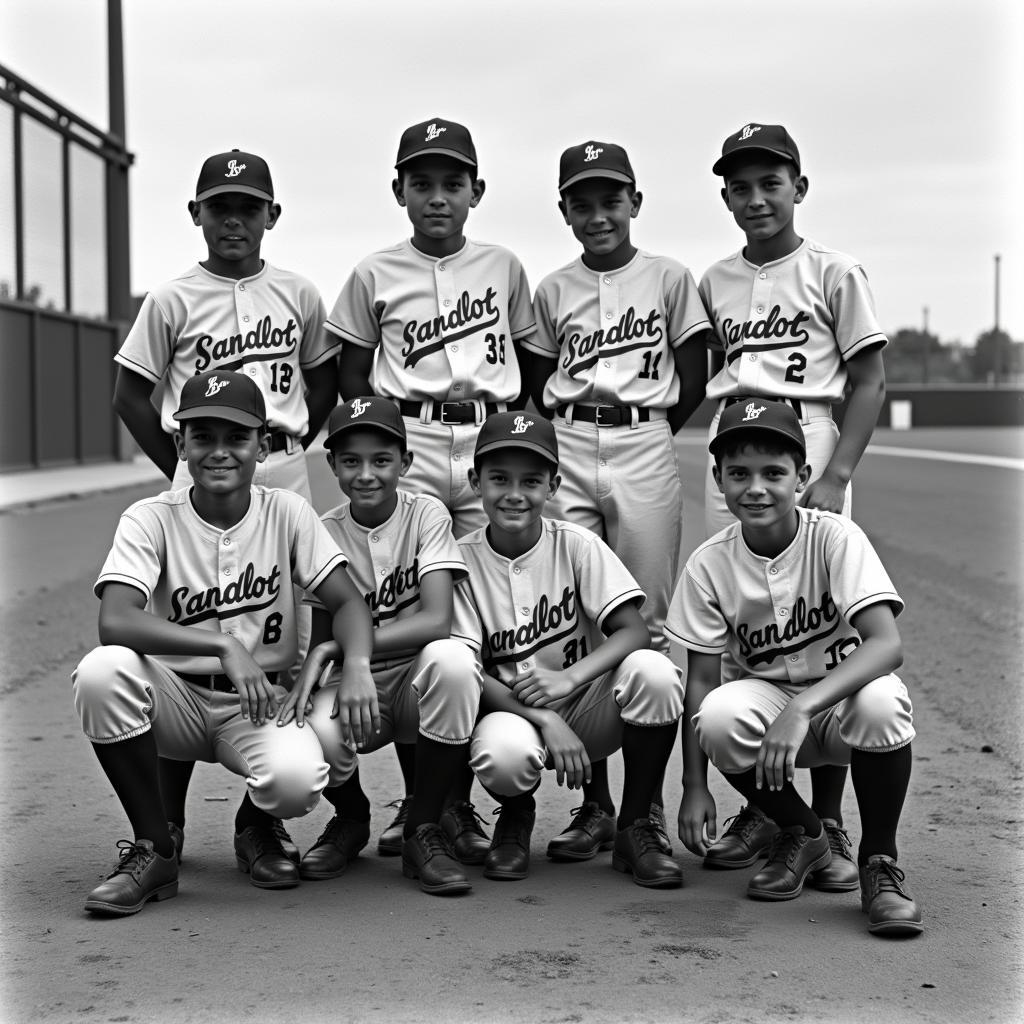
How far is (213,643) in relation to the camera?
385cm

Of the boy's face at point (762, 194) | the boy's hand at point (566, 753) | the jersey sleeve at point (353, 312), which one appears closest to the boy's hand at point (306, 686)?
the boy's hand at point (566, 753)

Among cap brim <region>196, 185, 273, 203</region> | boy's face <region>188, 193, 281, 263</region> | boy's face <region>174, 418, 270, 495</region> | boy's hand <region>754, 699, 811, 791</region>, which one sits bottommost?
boy's hand <region>754, 699, 811, 791</region>

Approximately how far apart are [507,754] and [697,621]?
0.69 m

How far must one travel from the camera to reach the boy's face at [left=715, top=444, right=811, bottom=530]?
3934mm

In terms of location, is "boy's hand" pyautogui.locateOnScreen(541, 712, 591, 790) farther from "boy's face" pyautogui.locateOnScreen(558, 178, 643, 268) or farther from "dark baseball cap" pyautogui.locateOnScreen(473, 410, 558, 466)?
"boy's face" pyautogui.locateOnScreen(558, 178, 643, 268)

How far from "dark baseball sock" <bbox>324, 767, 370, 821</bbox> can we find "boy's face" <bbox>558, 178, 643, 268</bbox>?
1.94m

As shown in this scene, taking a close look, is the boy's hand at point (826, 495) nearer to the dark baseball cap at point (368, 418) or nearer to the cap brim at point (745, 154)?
the cap brim at point (745, 154)

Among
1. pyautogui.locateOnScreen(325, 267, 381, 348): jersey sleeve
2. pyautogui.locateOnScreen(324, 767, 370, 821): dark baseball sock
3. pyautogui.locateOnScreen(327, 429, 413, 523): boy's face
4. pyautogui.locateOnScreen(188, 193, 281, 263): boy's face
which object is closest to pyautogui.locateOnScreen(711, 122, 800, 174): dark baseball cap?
pyautogui.locateOnScreen(325, 267, 381, 348): jersey sleeve

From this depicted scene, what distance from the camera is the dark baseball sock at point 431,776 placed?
3.96 m

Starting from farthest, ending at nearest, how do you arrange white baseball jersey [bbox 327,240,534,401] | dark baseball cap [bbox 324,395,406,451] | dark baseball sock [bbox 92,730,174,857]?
white baseball jersey [bbox 327,240,534,401]
dark baseball cap [bbox 324,395,406,451]
dark baseball sock [bbox 92,730,174,857]

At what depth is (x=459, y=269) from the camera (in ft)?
15.7

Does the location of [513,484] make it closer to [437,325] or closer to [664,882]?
[437,325]

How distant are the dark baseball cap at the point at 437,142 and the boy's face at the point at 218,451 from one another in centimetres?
114

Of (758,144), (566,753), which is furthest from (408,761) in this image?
(758,144)
